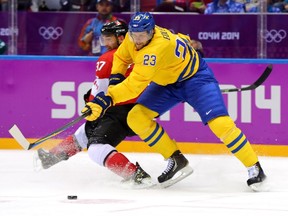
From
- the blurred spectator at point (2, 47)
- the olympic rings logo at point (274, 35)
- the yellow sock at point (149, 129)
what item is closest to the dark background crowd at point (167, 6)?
the olympic rings logo at point (274, 35)

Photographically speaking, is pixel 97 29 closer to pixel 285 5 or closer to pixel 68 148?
pixel 285 5

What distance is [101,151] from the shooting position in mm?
6312

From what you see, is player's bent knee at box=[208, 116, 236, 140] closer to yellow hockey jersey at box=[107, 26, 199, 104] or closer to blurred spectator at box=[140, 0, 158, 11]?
yellow hockey jersey at box=[107, 26, 199, 104]

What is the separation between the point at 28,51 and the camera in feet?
30.0

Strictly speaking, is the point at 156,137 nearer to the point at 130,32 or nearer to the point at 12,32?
the point at 130,32

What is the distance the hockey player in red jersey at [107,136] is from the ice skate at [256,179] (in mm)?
653

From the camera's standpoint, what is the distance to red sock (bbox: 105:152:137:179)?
20.6ft

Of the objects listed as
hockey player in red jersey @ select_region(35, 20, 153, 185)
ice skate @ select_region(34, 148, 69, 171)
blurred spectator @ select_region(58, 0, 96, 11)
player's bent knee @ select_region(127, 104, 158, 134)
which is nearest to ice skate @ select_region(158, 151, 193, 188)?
hockey player in red jersey @ select_region(35, 20, 153, 185)

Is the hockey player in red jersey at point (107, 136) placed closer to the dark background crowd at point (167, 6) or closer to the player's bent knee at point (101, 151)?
the player's bent knee at point (101, 151)

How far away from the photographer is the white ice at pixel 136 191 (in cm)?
545

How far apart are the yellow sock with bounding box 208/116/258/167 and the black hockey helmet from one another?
0.88 m

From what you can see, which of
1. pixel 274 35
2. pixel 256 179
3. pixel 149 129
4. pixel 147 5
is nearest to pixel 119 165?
pixel 149 129

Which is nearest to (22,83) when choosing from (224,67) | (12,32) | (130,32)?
(12,32)

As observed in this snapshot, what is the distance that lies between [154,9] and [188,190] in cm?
317
